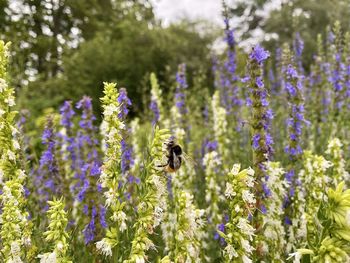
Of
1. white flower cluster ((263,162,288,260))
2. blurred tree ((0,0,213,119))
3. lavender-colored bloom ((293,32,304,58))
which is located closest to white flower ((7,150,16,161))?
white flower cluster ((263,162,288,260))

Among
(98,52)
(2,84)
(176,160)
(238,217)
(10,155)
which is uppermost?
(98,52)

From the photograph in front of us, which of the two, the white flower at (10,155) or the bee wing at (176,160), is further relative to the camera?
the bee wing at (176,160)

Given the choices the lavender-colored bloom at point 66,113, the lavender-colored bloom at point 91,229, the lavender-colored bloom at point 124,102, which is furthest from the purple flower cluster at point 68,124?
the lavender-colored bloom at point 91,229

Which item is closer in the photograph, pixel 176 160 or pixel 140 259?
pixel 140 259

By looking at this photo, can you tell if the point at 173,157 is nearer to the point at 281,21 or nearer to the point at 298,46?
the point at 298,46

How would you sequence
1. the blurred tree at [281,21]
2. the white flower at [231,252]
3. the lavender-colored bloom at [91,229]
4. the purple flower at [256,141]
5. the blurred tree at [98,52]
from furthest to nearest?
the blurred tree at [281,21], the blurred tree at [98,52], the lavender-colored bloom at [91,229], the purple flower at [256,141], the white flower at [231,252]

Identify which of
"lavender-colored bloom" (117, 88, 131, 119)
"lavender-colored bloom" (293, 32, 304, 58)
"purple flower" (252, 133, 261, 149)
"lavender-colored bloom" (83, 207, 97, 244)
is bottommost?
"lavender-colored bloom" (83, 207, 97, 244)

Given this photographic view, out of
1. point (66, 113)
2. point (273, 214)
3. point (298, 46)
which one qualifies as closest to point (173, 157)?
point (273, 214)

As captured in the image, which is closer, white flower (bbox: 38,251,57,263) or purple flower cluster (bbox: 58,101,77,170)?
white flower (bbox: 38,251,57,263)

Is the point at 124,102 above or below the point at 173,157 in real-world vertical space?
above

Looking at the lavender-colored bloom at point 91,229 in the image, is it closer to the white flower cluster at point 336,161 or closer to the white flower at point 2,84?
the white flower at point 2,84

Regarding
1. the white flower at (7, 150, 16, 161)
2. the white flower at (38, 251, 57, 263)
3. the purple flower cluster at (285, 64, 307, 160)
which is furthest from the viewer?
the purple flower cluster at (285, 64, 307, 160)

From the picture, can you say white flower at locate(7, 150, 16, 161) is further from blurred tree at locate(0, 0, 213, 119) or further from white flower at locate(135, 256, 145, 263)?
blurred tree at locate(0, 0, 213, 119)

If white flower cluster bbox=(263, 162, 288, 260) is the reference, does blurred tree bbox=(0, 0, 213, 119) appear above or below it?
above
